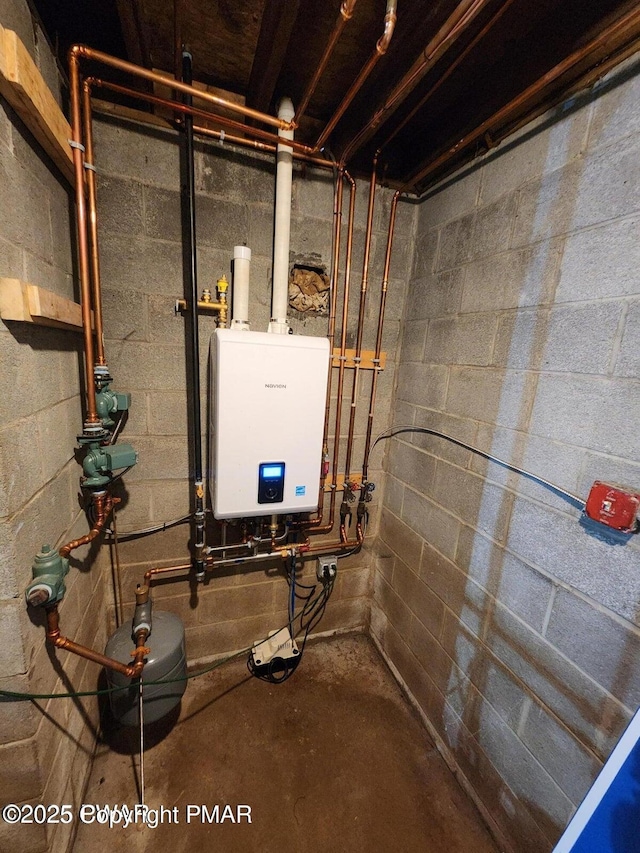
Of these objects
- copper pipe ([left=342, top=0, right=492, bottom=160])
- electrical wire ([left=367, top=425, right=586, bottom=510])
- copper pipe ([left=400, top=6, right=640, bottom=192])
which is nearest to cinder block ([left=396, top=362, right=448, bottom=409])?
electrical wire ([left=367, top=425, right=586, bottom=510])

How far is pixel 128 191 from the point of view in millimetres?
1195

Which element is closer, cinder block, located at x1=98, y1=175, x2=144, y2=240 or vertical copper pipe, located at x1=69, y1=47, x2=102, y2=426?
vertical copper pipe, located at x1=69, y1=47, x2=102, y2=426

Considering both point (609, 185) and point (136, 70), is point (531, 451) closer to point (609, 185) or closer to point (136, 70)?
point (609, 185)

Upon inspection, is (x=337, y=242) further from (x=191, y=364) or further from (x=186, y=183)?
(x=191, y=364)

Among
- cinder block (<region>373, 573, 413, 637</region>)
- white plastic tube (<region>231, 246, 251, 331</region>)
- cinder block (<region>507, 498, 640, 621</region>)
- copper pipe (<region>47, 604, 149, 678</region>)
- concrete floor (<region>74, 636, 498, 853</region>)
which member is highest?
white plastic tube (<region>231, 246, 251, 331</region>)

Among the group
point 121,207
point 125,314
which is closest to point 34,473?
point 125,314

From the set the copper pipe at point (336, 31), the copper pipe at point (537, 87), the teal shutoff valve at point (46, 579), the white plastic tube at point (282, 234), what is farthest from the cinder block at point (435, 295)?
the teal shutoff valve at point (46, 579)

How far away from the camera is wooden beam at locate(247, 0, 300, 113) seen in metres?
0.91

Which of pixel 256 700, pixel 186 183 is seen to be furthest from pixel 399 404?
pixel 256 700

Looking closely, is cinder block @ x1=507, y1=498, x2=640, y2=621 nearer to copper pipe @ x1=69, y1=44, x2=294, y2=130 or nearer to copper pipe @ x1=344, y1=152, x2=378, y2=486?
copper pipe @ x1=344, y1=152, x2=378, y2=486

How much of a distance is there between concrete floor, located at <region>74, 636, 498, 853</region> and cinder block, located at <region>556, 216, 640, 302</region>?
179 centimetres

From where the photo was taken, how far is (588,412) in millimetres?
902

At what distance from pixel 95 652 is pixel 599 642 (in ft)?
4.61

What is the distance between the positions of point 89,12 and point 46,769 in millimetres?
Result: 2266
